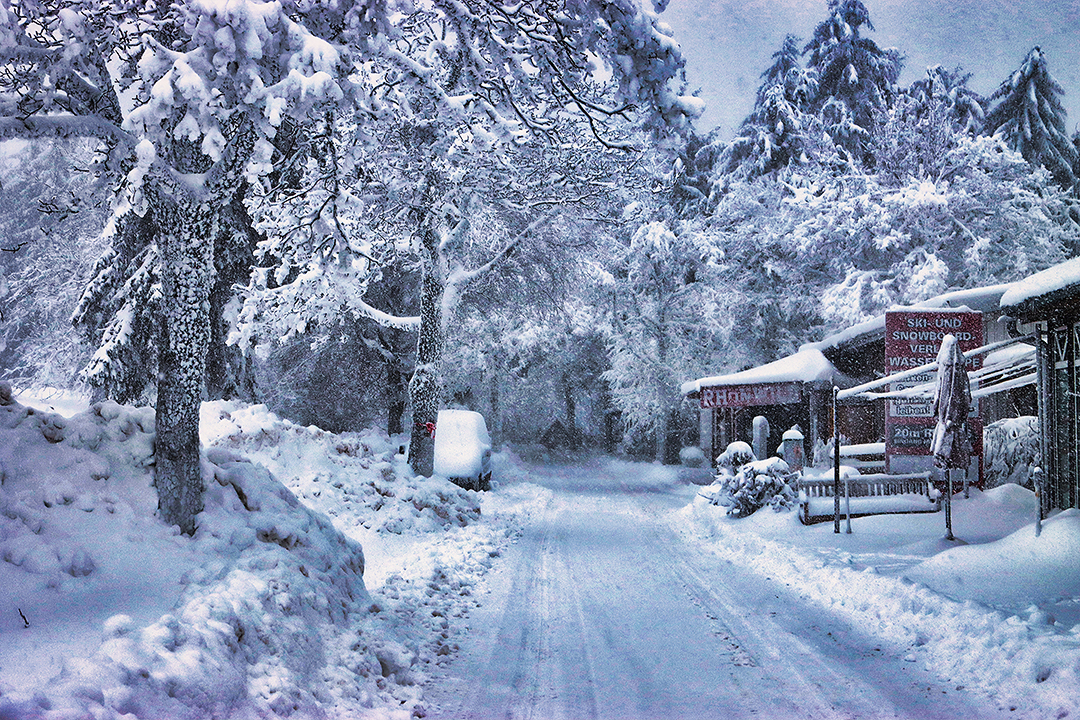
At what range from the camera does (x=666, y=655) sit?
6098 mm

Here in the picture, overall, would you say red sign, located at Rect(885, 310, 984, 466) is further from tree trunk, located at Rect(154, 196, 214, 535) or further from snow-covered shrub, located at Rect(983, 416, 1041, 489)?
tree trunk, located at Rect(154, 196, 214, 535)

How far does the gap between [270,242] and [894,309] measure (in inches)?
468

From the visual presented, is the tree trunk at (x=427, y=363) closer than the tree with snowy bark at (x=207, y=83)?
No

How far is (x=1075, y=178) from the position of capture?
78.8 feet

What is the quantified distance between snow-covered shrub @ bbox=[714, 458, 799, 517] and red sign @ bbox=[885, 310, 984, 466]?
289cm

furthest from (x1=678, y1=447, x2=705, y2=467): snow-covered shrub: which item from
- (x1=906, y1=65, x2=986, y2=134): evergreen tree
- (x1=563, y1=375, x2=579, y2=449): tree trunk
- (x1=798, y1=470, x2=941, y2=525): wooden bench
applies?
(x1=798, y1=470, x2=941, y2=525): wooden bench

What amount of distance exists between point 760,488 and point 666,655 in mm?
9255

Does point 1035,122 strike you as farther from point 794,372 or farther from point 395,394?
point 395,394

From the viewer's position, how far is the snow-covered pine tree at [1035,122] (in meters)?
22.0

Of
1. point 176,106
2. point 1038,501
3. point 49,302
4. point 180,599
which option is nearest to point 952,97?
point 1038,501

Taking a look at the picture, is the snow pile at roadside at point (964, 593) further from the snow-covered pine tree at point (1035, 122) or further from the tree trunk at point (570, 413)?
the tree trunk at point (570, 413)

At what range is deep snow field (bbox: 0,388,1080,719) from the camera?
401cm

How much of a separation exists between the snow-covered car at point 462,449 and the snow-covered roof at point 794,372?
6924mm

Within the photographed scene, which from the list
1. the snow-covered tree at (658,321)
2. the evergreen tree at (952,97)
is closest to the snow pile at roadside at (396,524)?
the snow-covered tree at (658,321)
